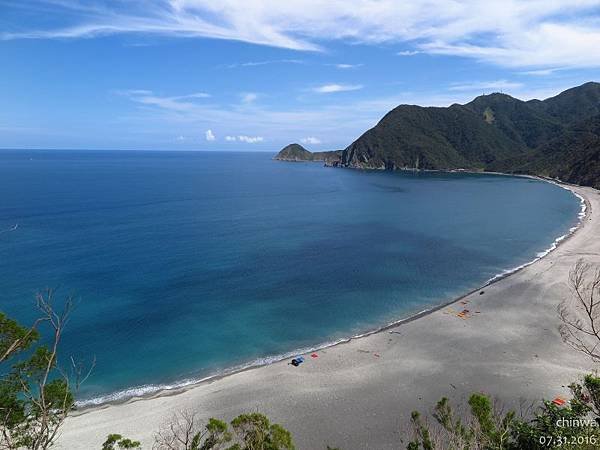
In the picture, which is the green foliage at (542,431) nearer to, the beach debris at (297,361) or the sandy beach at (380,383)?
the sandy beach at (380,383)

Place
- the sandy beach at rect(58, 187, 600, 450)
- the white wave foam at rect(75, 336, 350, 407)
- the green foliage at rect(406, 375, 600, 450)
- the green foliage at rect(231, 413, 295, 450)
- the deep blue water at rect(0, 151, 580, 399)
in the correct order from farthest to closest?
the deep blue water at rect(0, 151, 580, 399)
the white wave foam at rect(75, 336, 350, 407)
the sandy beach at rect(58, 187, 600, 450)
the green foliage at rect(231, 413, 295, 450)
the green foliage at rect(406, 375, 600, 450)

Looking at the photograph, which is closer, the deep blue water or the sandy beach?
the sandy beach

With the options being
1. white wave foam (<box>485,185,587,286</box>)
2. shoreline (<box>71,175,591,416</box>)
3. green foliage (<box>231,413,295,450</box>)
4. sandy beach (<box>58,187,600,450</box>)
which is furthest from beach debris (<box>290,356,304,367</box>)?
white wave foam (<box>485,185,587,286</box>)

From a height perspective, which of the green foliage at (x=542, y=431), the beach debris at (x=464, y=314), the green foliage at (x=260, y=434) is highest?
the green foliage at (x=542, y=431)

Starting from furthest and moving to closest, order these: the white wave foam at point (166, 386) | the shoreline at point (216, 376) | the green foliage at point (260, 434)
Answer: the white wave foam at point (166, 386) → the shoreline at point (216, 376) → the green foliage at point (260, 434)

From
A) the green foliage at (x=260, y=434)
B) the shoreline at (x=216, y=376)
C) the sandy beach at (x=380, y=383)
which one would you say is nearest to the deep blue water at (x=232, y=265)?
the shoreline at (x=216, y=376)

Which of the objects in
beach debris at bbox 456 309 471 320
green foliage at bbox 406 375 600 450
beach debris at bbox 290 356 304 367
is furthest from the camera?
beach debris at bbox 456 309 471 320

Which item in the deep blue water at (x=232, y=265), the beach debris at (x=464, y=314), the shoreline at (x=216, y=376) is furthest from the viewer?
the beach debris at (x=464, y=314)

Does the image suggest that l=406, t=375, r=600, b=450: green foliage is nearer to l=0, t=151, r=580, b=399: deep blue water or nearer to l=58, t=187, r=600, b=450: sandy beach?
l=58, t=187, r=600, b=450: sandy beach
